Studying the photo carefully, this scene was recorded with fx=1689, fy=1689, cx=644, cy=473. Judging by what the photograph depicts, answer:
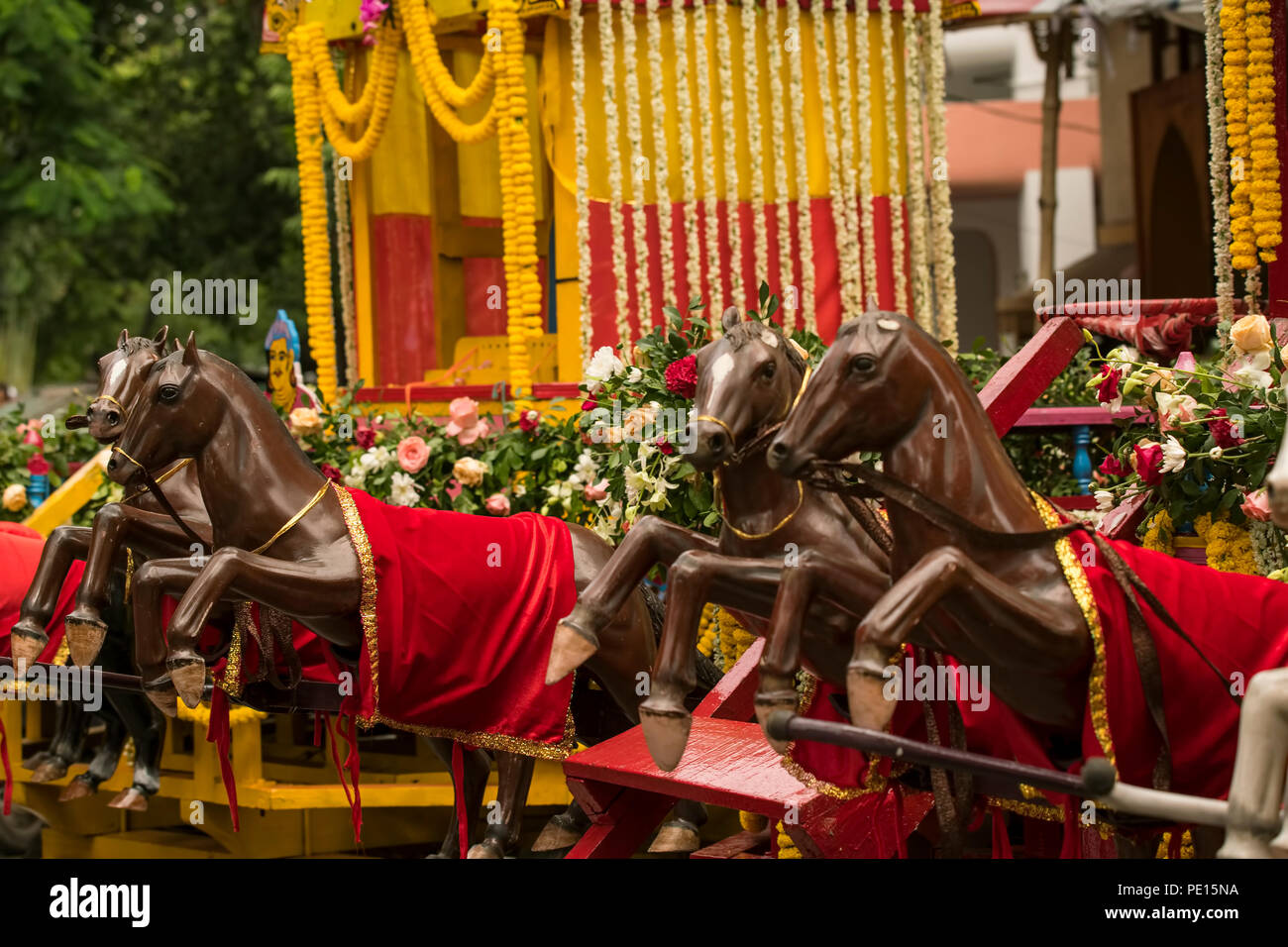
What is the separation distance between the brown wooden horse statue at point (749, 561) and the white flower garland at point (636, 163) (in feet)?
14.2

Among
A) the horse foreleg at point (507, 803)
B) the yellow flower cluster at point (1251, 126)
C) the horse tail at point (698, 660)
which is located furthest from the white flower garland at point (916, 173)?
the horse foreleg at point (507, 803)

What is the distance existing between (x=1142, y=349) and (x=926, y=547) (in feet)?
8.39

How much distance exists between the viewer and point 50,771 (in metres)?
7.68

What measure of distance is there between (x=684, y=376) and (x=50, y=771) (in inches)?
171

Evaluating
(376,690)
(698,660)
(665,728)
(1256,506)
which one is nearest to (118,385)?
(376,690)

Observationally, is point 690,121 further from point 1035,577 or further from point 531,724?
point 1035,577

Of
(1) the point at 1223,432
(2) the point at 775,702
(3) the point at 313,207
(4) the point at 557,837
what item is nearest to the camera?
(2) the point at 775,702

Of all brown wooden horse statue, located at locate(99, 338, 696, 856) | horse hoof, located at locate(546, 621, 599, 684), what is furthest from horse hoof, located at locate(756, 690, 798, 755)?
brown wooden horse statue, located at locate(99, 338, 696, 856)

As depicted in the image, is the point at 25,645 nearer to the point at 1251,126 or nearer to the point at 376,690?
the point at 376,690

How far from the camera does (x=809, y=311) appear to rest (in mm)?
8555

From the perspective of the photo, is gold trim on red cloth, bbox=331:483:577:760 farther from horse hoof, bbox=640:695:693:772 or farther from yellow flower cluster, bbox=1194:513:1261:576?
yellow flower cluster, bbox=1194:513:1261:576

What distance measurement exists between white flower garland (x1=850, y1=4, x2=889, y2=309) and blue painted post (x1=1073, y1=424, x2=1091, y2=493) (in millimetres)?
1878

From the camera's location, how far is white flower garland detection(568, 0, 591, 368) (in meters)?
8.33
